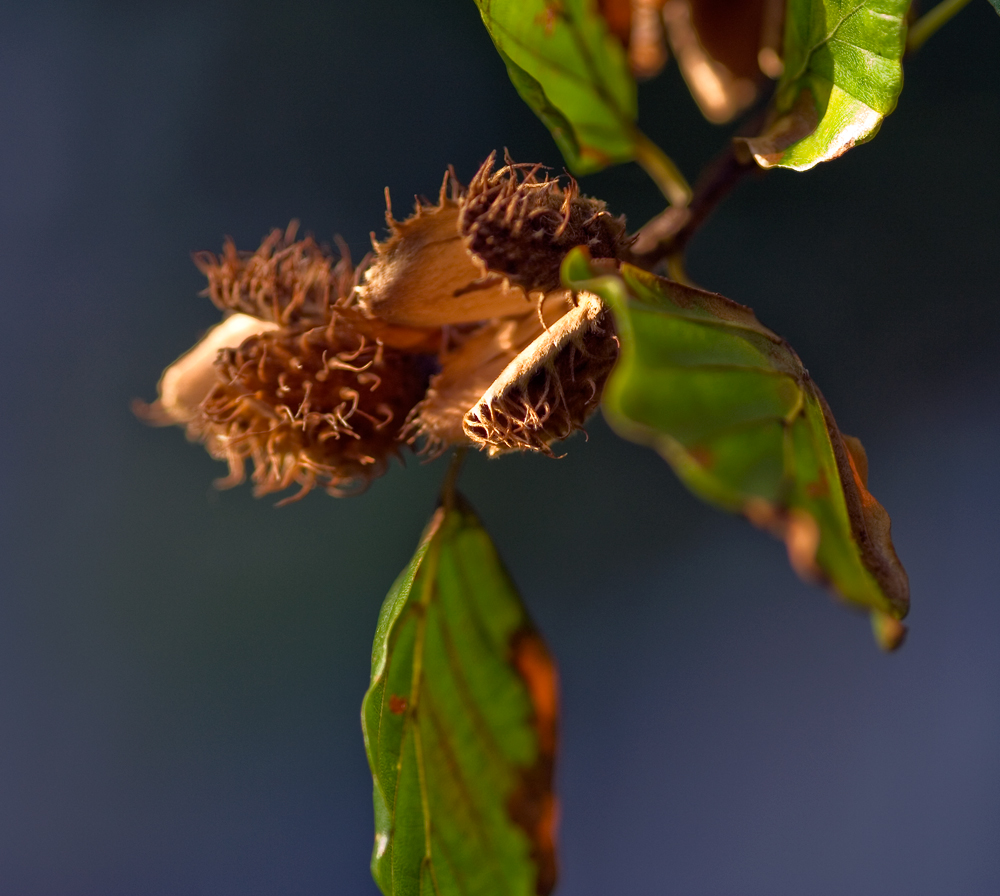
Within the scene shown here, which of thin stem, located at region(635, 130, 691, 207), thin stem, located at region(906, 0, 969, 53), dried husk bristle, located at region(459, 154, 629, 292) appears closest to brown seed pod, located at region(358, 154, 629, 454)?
dried husk bristle, located at region(459, 154, 629, 292)

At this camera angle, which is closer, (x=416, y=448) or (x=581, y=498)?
(x=416, y=448)

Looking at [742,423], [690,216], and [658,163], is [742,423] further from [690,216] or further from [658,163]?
[658,163]

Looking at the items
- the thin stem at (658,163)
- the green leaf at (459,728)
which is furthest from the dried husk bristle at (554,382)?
the thin stem at (658,163)

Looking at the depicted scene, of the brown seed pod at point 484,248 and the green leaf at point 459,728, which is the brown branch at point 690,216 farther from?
the green leaf at point 459,728

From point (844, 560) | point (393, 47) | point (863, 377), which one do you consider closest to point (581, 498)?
point (863, 377)

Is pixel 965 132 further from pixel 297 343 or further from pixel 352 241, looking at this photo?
pixel 297 343

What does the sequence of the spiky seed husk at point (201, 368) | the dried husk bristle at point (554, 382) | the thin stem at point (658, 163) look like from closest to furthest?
the dried husk bristle at point (554, 382), the spiky seed husk at point (201, 368), the thin stem at point (658, 163)
